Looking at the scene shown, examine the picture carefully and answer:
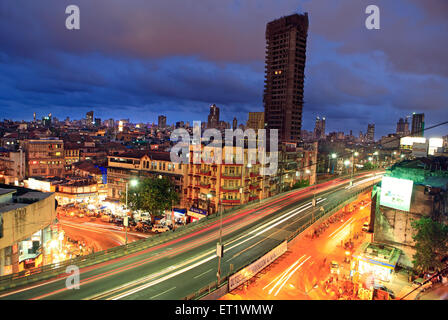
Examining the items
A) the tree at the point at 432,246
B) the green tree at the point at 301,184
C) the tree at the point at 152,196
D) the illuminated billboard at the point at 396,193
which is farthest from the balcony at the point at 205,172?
the tree at the point at 432,246

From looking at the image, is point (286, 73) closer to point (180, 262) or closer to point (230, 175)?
point (230, 175)

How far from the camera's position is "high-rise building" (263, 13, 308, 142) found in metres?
117

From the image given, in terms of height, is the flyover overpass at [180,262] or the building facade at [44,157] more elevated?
the building facade at [44,157]

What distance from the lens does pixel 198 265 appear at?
81.6ft

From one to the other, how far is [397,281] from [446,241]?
288 inches

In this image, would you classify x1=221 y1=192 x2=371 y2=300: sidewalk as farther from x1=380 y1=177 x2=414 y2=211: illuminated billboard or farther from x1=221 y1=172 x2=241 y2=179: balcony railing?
x1=221 y1=172 x2=241 y2=179: balcony railing

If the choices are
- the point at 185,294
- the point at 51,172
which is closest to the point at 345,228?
the point at 185,294

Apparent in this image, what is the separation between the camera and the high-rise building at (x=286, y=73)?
384 ft

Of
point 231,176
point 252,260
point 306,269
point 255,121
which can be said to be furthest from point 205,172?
point 255,121

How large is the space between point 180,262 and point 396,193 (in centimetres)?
3157

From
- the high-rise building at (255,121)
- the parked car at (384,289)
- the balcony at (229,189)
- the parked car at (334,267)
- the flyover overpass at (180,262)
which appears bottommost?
the parked car at (334,267)

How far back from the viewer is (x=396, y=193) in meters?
36.9

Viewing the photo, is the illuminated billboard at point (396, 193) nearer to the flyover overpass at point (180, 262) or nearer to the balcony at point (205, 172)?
the flyover overpass at point (180, 262)

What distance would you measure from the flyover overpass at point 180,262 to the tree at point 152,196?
1450 centimetres
